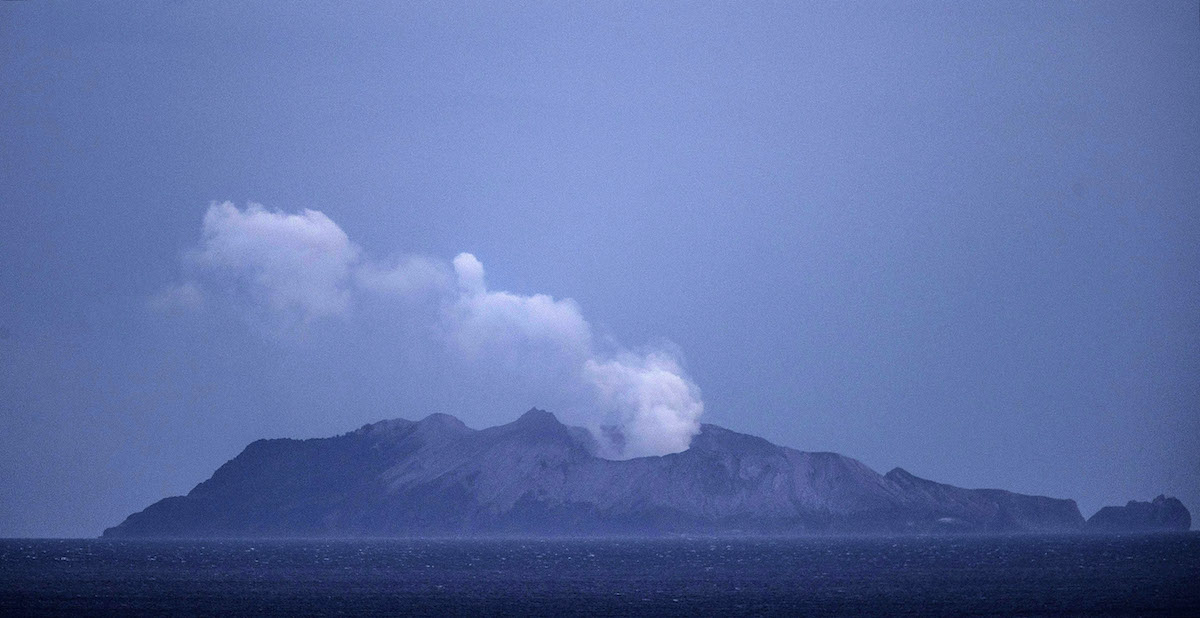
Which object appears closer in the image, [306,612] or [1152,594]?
[306,612]

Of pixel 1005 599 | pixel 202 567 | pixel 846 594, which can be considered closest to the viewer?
pixel 1005 599

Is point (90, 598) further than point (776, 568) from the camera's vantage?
No

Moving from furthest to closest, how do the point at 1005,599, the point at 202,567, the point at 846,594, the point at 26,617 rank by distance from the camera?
1. the point at 202,567
2. the point at 846,594
3. the point at 1005,599
4. the point at 26,617

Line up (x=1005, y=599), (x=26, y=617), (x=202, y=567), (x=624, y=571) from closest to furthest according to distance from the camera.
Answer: (x=26, y=617), (x=1005, y=599), (x=624, y=571), (x=202, y=567)

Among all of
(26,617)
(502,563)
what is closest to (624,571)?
(502,563)

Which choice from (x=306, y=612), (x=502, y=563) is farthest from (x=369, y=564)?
(x=306, y=612)

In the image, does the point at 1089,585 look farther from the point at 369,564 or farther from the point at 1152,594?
the point at 369,564

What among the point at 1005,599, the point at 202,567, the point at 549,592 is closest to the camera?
the point at 1005,599

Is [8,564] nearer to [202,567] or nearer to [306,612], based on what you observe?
[202,567]

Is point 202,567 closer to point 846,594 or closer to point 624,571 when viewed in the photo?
point 624,571
